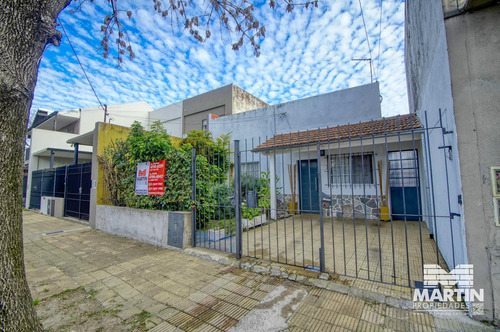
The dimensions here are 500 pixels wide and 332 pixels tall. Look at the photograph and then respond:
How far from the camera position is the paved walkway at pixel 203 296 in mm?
2293

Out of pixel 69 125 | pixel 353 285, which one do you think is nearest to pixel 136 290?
pixel 353 285

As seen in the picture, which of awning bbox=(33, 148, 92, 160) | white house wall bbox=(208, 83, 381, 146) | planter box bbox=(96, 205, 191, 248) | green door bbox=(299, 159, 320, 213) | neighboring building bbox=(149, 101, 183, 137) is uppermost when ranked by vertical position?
neighboring building bbox=(149, 101, 183, 137)

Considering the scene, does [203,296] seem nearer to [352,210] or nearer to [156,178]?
[156,178]

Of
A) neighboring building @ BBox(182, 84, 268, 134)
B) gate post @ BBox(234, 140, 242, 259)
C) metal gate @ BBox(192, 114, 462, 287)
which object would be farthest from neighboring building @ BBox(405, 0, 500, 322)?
neighboring building @ BBox(182, 84, 268, 134)

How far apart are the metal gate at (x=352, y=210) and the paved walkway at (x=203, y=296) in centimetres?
57

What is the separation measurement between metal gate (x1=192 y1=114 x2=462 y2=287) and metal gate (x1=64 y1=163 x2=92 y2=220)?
5.08 m

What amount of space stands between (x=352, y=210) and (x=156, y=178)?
4.88 metres

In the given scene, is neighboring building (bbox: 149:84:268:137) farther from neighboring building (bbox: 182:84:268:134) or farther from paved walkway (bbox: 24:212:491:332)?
paved walkway (bbox: 24:212:491:332)

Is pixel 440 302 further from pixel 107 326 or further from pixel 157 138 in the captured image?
pixel 157 138

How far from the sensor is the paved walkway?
2293 millimetres

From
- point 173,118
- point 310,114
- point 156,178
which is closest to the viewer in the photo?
point 156,178

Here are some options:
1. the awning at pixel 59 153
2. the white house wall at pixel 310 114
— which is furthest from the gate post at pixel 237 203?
the awning at pixel 59 153

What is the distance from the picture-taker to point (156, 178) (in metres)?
5.52

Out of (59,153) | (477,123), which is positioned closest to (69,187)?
(59,153)
